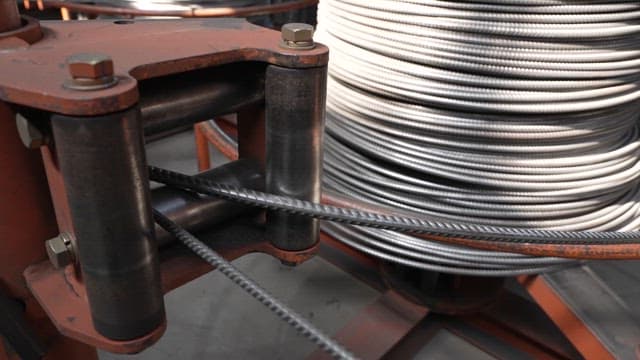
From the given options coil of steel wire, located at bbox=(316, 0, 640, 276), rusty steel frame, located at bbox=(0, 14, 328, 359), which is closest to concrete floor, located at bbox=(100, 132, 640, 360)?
coil of steel wire, located at bbox=(316, 0, 640, 276)

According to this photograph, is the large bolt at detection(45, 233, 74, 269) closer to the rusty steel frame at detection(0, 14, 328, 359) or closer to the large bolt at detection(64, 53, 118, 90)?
the rusty steel frame at detection(0, 14, 328, 359)

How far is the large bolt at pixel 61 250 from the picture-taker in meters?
Result: 0.55

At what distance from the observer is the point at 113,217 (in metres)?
0.49

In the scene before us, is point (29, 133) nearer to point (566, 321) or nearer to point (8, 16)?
point (8, 16)

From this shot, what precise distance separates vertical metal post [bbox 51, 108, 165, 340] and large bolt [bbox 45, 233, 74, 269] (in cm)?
4

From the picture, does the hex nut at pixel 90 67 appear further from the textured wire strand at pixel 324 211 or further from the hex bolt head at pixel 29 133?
the textured wire strand at pixel 324 211

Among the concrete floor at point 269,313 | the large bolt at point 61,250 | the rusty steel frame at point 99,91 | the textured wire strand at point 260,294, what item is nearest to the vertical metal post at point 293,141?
the rusty steel frame at point 99,91

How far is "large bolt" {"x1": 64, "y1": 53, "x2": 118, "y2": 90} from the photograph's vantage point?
0.45 meters

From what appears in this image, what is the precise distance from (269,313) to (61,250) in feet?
4.25

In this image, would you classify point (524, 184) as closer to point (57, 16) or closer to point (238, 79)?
point (238, 79)

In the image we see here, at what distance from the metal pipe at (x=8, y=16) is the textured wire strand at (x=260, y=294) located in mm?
277

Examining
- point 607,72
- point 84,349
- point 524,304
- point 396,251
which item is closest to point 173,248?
point 84,349

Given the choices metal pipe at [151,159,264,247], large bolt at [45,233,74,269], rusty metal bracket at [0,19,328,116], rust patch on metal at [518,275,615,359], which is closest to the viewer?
rusty metal bracket at [0,19,328,116]

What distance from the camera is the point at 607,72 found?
3.66 ft
